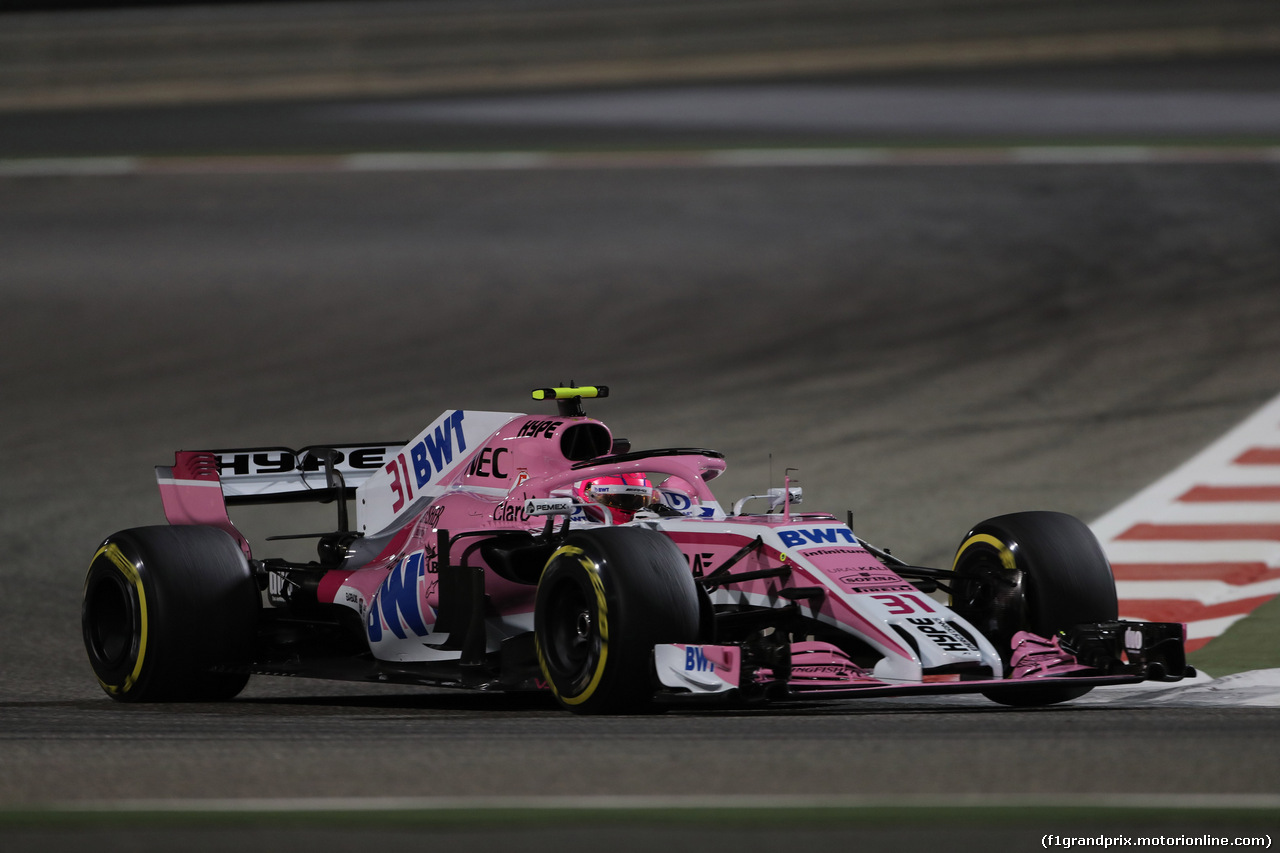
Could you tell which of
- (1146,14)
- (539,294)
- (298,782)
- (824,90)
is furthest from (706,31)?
(298,782)

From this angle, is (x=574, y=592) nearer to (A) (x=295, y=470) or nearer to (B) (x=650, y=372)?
(A) (x=295, y=470)

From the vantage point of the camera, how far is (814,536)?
30.2 feet

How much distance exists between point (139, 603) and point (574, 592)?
262cm

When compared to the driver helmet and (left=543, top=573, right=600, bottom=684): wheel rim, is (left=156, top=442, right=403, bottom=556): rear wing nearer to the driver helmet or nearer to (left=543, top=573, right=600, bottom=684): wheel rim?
the driver helmet

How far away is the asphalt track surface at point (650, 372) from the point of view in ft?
22.7

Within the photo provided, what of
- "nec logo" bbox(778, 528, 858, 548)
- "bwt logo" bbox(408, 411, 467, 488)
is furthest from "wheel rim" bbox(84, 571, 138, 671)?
"nec logo" bbox(778, 528, 858, 548)

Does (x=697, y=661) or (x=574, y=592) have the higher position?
(x=574, y=592)

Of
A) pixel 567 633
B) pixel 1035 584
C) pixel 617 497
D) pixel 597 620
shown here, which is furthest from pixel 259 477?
pixel 1035 584

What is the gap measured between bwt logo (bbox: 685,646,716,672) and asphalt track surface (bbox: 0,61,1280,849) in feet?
0.89

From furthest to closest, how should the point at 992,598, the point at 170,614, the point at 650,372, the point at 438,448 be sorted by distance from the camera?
the point at 650,372
the point at 438,448
the point at 170,614
the point at 992,598

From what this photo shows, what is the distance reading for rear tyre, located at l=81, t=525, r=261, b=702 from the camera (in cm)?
1032

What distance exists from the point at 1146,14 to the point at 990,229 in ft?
39.8

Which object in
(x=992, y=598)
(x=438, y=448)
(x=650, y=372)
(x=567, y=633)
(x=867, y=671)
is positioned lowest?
(x=867, y=671)

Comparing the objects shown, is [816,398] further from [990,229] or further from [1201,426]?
[990,229]
